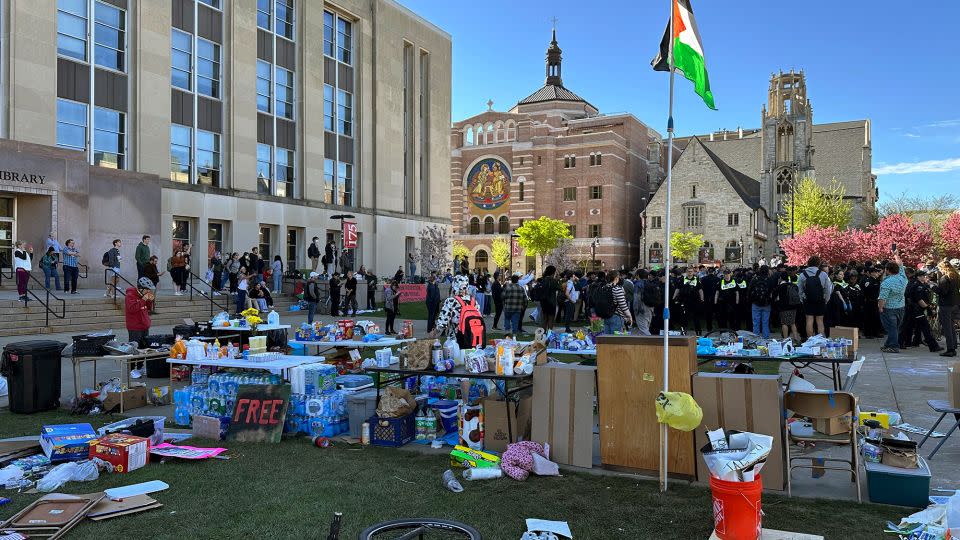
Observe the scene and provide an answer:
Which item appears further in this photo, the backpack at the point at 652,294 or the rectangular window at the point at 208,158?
the rectangular window at the point at 208,158

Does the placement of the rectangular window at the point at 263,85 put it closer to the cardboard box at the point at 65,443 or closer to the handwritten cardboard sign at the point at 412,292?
the handwritten cardboard sign at the point at 412,292

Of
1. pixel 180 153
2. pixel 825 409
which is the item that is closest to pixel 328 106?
pixel 180 153

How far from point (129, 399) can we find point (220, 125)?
25745mm

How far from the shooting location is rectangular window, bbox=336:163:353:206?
132 feet

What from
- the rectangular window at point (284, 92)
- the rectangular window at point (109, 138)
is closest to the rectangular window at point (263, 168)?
the rectangular window at point (284, 92)

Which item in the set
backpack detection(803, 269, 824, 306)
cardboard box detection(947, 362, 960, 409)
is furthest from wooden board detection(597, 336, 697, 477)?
backpack detection(803, 269, 824, 306)

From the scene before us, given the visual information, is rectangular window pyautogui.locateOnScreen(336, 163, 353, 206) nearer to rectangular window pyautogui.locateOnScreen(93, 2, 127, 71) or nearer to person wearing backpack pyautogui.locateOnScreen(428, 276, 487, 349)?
rectangular window pyautogui.locateOnScreen(93, 2, 127, 71)

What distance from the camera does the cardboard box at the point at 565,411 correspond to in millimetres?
6648

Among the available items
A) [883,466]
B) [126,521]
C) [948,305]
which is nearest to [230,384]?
[126,521]

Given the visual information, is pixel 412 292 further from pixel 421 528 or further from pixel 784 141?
pixel 784 141

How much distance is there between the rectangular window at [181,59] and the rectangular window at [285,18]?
619 centimetres

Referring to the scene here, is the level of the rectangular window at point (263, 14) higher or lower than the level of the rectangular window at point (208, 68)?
higher

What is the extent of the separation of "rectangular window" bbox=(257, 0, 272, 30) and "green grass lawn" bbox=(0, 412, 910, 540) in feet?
109

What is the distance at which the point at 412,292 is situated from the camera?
114 feet
